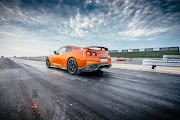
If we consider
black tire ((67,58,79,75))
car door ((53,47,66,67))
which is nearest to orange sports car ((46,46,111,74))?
black tire ((67,58,79,75))

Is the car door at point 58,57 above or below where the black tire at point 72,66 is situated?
above

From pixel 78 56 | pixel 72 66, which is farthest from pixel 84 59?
pixel 72 66

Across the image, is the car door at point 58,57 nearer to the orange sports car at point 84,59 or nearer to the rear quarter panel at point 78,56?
the orange sports car at point 84,59

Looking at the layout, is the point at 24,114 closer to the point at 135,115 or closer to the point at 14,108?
the point at 14,108

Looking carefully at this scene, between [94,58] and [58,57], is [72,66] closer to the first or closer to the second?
[94,58]

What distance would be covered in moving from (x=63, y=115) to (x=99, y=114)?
1.92ft

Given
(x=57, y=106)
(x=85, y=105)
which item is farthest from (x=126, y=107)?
(x=57, y=106)

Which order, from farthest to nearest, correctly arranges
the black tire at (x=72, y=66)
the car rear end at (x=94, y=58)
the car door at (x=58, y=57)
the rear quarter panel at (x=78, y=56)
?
1. the car door at (x=58, y=57)
2. the black tire at (x=72, y=66)
3. the rear quarter panel at (x=78, y=56)
4. the car rear end at (x=94, y=58)

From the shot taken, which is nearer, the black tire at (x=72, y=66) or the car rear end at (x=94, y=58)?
the car rear end at (x=94, y=58)

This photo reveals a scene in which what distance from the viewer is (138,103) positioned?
1.67 meters

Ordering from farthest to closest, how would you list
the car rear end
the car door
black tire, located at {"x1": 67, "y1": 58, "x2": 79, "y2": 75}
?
the car door < black tire, located at {"x1": 67, "y1": 58, "x2": 79, "y2": 75} < the car rear end

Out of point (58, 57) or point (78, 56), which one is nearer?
point (78, 56)

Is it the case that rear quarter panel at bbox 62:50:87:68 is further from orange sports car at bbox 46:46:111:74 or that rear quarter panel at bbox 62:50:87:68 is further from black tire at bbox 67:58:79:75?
black tire at bbox 67:58:79:75

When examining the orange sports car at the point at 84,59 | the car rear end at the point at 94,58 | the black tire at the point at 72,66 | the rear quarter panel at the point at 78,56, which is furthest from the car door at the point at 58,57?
the car rear end at the point at 94,58
